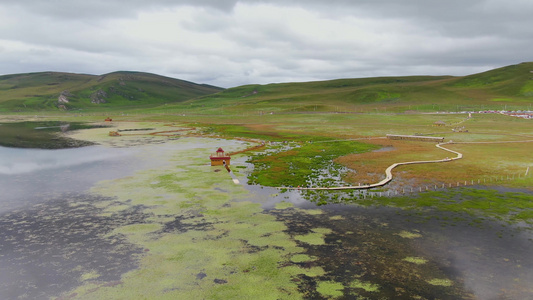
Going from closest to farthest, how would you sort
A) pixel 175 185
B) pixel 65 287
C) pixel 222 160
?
pixel 65 287, pixel 175 185, pixel 222 160

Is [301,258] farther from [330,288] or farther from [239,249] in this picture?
[239,249]

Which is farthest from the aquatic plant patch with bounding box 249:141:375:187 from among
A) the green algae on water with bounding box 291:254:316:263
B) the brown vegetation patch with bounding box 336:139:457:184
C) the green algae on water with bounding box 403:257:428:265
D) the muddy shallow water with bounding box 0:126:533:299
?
the green algae on water with bounding box 403:257:428:265

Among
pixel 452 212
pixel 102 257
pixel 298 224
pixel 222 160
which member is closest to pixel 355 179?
pixel 452 212

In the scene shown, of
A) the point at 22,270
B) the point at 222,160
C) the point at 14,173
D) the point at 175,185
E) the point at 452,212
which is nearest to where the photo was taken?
the point at 22,270

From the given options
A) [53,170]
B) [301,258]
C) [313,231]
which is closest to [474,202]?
[313,231]

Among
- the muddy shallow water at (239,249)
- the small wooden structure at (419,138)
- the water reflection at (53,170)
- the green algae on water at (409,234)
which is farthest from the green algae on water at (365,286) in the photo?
the small wooden structure at (419,138)

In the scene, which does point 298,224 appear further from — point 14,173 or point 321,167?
point 14,173

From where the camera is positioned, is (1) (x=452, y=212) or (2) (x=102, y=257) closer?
(2) (x=102, y=257)

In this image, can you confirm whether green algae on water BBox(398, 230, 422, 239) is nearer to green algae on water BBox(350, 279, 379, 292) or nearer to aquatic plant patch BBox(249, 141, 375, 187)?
green algae on water BBox(350, 279, 379, 292)
